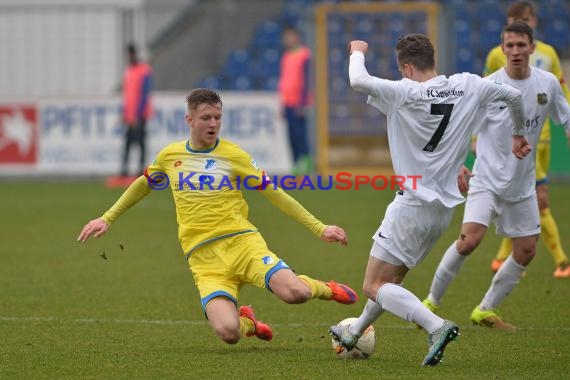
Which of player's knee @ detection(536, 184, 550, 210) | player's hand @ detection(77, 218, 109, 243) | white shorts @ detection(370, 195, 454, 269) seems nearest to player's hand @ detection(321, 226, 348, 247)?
white shorts @ detection(370, 195, 454, 269)

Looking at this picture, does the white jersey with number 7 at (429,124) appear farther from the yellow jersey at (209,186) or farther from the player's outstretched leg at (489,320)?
the player's outstretched leg at (489,320)

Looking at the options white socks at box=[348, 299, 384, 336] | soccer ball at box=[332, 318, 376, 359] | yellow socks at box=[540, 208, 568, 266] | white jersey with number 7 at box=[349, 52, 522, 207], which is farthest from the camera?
yellow socks at box=[540, 208, 568, 266]

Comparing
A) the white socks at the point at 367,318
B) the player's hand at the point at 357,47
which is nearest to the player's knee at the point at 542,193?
the white socks at the point at 367,318

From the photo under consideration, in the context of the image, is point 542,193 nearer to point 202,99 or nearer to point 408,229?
point 408,229

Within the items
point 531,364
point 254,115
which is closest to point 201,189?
point 531,364

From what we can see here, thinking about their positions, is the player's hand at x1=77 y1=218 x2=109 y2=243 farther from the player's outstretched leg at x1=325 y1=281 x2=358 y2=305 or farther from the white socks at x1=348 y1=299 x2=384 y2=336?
the white socks at x1=348 y1=299 x2=384 y2=336

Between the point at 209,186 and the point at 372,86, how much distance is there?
1.31 metres

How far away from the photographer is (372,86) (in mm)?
6160

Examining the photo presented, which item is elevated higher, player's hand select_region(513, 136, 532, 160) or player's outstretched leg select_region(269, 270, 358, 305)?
player's hand select_region(513, 136, 532, 160)

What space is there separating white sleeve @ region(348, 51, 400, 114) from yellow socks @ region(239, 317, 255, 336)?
1.59 metres

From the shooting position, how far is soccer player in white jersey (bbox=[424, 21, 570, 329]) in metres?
7.68

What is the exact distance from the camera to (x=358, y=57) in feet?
20.6

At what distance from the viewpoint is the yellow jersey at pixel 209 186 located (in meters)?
6.88

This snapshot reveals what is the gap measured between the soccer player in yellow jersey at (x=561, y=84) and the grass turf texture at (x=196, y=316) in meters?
0.30
